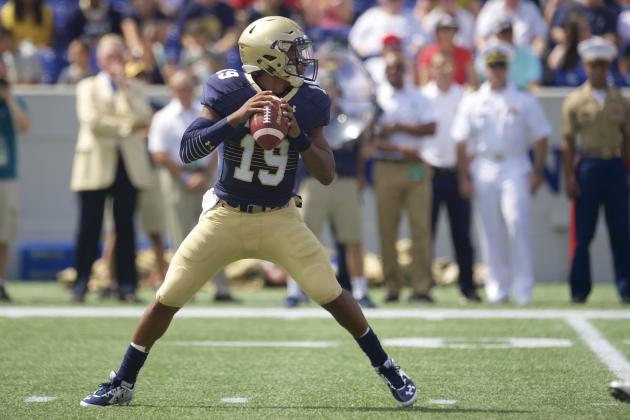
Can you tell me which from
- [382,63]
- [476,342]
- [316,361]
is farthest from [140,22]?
[316,361]

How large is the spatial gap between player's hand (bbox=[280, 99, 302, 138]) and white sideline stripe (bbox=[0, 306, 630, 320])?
4.45 meters

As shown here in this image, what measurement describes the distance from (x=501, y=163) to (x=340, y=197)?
54.4 inches

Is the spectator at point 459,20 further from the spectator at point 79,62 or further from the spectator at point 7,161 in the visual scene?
the spectator at point 7,161

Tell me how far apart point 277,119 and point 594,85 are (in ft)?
20.1

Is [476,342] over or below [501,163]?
below

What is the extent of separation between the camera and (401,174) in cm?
1121

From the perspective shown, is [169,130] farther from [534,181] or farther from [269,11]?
[534,181]

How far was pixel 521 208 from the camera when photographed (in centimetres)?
1101

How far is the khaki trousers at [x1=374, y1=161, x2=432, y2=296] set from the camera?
441 inches

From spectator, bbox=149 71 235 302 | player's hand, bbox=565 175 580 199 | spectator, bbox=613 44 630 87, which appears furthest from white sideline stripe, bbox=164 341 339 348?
spectator, bbox=613 44 630 87

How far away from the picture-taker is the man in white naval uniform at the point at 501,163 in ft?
36.1

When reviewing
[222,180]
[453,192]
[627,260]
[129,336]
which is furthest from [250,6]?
[222,180]

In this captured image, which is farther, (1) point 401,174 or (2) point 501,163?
(1) point 401,174

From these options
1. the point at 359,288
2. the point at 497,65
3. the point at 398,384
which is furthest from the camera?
the point at 497,65
